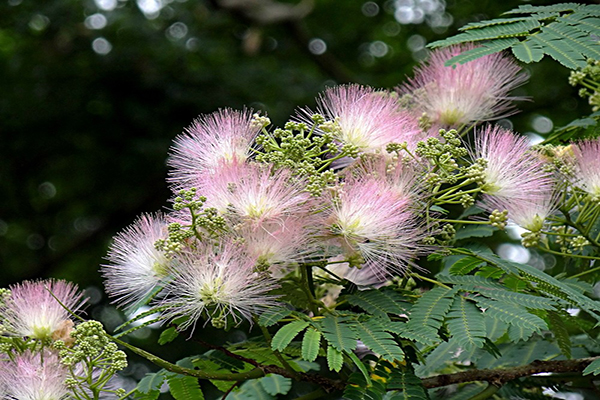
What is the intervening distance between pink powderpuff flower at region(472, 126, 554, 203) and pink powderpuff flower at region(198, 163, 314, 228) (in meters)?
0.67

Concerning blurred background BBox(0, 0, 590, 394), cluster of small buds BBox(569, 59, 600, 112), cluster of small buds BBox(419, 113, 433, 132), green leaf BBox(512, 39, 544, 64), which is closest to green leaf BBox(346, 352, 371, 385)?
cluster of small buds BBox(419, 113, 433, 132)

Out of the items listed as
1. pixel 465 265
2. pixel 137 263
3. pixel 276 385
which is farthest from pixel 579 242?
pixel 137 263

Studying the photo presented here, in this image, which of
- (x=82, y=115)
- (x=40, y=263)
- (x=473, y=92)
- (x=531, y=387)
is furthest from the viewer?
(x=40, y=263)

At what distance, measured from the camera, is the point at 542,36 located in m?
2.94

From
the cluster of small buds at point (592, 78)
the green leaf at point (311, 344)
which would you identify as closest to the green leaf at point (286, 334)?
the green leaf at point (311, 344)

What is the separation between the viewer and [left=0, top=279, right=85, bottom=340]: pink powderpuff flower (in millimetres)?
2545

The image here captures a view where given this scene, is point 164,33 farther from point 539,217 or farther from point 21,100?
point 539,217

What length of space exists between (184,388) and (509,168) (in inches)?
54.4

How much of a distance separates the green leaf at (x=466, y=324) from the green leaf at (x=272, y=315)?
495mm

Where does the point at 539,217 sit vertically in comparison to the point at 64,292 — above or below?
above

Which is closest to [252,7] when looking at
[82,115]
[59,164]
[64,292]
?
[82,115]

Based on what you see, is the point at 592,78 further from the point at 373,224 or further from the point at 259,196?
the point at 259,196

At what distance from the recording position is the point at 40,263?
357 inches

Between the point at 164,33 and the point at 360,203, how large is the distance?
24.1ft
